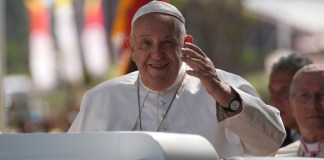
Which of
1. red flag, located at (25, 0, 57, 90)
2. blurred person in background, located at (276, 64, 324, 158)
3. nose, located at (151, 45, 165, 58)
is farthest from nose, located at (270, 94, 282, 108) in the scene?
red flag, located at (25, 0, 57, 90)

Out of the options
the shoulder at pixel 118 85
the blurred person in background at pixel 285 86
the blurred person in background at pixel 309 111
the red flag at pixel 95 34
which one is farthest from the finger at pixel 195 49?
the red flag at pixel 95 34

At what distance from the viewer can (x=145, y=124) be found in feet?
19.0

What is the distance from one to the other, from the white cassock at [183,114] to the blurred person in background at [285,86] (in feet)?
7.81

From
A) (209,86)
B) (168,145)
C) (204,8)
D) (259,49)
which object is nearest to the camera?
(168,145)

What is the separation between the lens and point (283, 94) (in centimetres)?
827

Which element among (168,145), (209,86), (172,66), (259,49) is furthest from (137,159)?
(259,49)

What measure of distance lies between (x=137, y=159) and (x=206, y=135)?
2219 millimetres

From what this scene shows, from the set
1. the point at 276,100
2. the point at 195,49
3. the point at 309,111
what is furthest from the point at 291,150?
the point at 195,49

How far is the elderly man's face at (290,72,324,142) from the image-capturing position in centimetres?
729

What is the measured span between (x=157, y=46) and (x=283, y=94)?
290cm

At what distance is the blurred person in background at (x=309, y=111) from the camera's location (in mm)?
7273

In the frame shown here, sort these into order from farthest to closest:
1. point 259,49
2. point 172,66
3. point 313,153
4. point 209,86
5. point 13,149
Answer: point 259,49 < point 313,153 < point 172,66 < point 209,86 < point 13,149

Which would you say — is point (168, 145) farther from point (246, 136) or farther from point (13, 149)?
point (246, 136)

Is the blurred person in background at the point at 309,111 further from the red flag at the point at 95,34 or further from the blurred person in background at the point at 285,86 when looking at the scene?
the red flag at the point at 95,34
